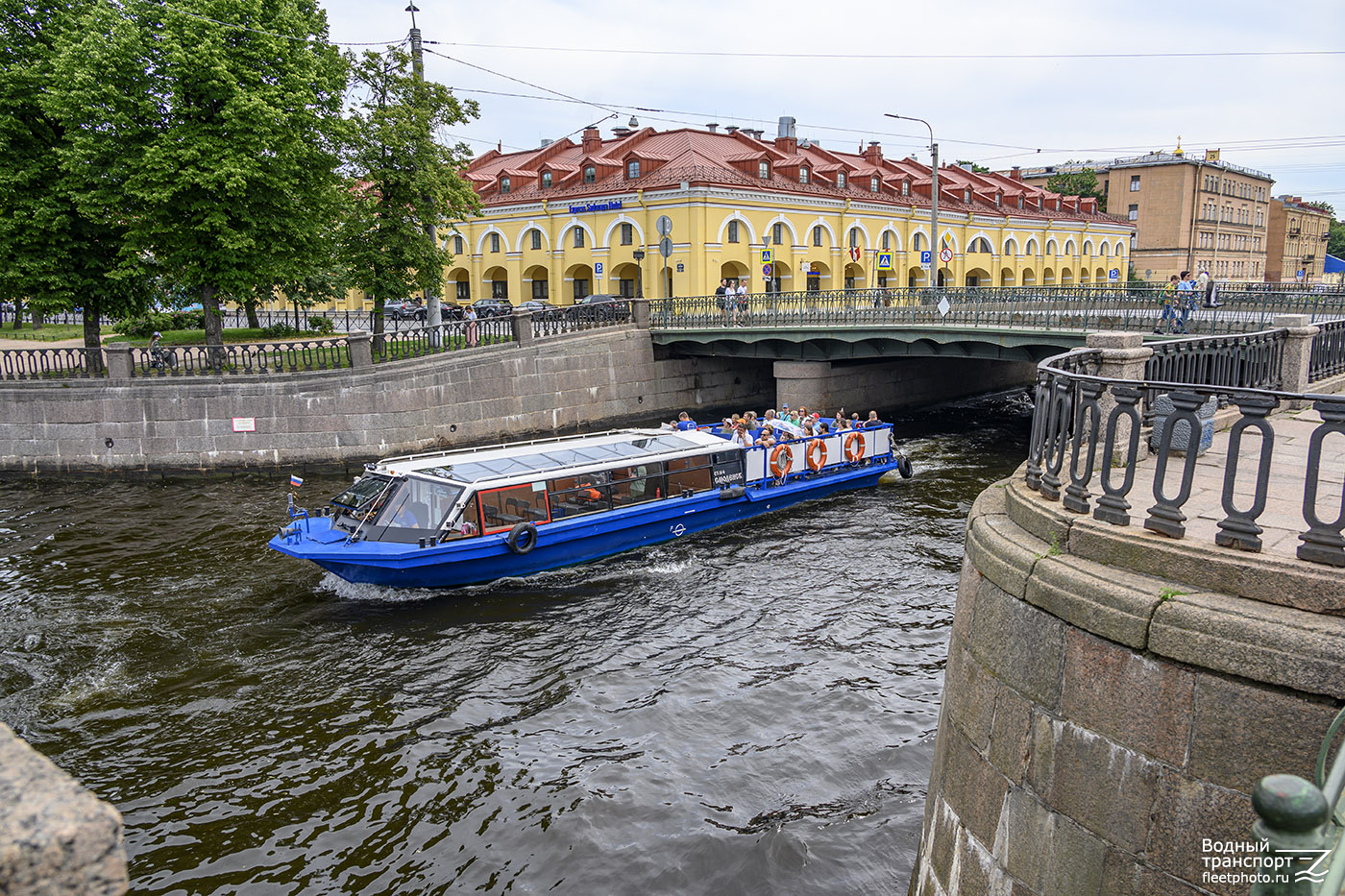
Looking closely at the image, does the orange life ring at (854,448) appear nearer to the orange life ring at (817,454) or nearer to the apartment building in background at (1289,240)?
the orange life ring at (817,454)

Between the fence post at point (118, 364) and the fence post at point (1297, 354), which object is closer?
the fence post at point (1297, 354)

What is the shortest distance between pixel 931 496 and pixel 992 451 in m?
6.23

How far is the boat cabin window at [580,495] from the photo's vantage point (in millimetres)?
16750

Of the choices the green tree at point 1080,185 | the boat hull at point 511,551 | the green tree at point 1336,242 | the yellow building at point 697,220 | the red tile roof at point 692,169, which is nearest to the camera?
the boat hull at point 511,551

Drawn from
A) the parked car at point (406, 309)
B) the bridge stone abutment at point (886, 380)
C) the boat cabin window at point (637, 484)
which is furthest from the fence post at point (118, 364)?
the bridge stone abutment at point (886, 380)

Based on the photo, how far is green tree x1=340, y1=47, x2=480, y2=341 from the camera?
2772cm

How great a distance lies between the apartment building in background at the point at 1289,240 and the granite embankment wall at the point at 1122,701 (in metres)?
113

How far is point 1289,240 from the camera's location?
9956 cm

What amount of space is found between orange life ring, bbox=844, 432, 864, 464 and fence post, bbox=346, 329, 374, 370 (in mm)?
13912

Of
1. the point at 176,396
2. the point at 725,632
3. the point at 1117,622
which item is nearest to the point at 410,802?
the point at 725,632

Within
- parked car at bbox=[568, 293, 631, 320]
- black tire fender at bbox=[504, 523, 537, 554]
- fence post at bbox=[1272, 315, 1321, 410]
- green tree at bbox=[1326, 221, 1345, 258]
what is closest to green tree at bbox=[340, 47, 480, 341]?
Result: parked car at bbox=[568, 293, 631, 320]

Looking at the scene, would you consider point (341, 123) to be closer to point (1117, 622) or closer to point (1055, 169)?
point (1117, 622)

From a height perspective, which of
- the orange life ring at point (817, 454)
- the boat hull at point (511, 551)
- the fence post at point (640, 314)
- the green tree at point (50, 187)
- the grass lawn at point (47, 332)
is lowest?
the boat hull at point (511, 551)

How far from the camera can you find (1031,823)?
4621 millimetres
